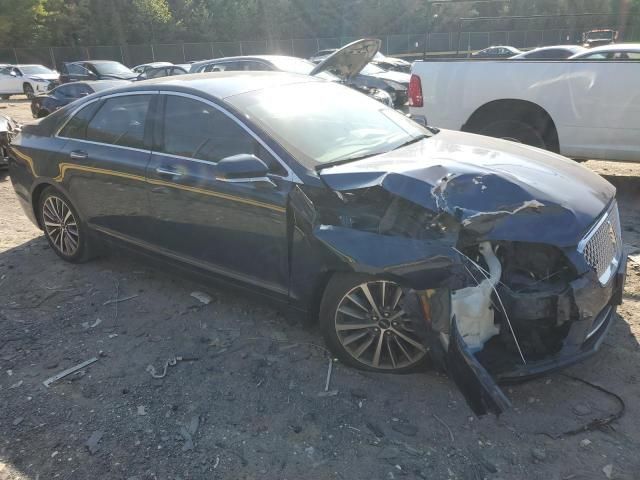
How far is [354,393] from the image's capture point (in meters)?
2.97

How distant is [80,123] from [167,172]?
4.44ft

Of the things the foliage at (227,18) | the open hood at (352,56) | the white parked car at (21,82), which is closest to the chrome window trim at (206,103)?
the open hood at (352,56)

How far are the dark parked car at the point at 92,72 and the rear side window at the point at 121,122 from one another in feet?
47.6

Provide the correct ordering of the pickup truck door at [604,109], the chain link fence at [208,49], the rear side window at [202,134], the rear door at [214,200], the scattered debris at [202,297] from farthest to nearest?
1. the chain link fence at [208,49]
2. the pickup truck door at [604,109]
3. the scattered debris at [202,297]
4. the rear side window at [202,134]
5. the rear door at [214,200]

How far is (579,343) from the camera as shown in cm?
271

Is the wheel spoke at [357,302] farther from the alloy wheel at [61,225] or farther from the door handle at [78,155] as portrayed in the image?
the alloy wheel at [61,225]

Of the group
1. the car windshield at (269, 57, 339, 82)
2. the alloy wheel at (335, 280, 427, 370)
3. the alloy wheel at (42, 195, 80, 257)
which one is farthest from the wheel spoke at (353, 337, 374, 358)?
the car windshield at (269, 57, 339, 82)

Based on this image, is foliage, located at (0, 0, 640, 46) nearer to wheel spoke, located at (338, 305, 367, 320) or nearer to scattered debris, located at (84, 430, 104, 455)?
wheel spoke, located at (338, 305, 367, 320)

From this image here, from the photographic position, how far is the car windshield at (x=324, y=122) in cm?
333

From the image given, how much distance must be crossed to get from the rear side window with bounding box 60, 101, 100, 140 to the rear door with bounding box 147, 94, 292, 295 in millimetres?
977

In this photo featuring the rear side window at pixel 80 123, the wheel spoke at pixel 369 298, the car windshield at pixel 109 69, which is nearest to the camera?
the wheel spoke at pixel 369 298

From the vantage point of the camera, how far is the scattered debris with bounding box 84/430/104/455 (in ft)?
8.71

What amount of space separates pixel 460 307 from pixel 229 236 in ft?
5.32

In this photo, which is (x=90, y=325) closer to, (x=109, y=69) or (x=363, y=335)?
(x=363, y=335)
